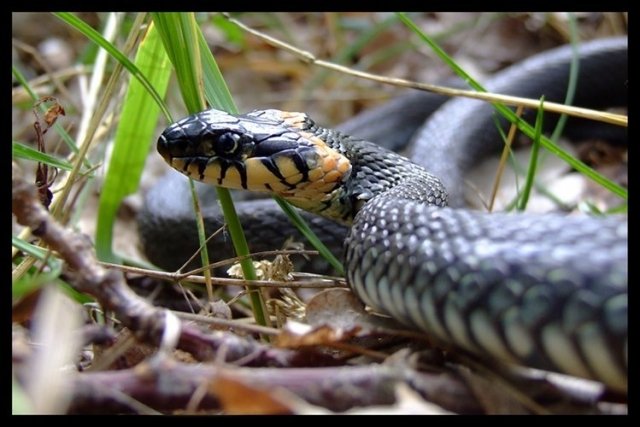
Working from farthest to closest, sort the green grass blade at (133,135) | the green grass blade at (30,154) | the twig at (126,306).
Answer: the green grass blade at (133,135), the green grass blade at (30,154), the twig at (126,306)

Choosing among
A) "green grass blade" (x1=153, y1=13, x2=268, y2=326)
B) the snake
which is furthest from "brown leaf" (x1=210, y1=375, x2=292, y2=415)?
"green grass blade" (x1=153, y1=13, x2=268, y2=326)

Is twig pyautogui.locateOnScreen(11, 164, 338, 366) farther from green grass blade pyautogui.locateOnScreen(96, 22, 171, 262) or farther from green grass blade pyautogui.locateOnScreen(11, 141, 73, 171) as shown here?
green grass blade pyautogui.locateOnScreen(96, 22, 171, 262)

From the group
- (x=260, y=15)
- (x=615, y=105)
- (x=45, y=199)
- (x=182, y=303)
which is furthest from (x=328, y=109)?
(x=45, y=199)

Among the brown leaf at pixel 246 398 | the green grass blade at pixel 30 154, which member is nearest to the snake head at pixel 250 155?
the green grass blade at pixel 30 154

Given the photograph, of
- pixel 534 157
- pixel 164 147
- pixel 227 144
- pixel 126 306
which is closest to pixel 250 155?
pixel 227 144

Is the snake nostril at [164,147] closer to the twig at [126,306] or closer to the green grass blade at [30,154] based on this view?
the green grass blade at [30,154]

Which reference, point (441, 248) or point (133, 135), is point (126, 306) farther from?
point (133, 135)

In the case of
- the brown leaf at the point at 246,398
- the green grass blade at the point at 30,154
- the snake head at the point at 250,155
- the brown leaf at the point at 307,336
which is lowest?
the brown leaf at the point at 307,336
